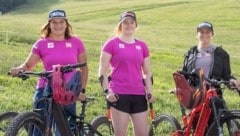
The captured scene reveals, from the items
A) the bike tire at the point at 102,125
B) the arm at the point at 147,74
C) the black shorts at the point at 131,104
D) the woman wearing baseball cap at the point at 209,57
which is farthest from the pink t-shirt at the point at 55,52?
the woman wearing baseball cap at the point at 209,57

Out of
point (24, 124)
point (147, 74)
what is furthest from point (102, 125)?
point (24, 124)

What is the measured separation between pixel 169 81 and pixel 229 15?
49.0m

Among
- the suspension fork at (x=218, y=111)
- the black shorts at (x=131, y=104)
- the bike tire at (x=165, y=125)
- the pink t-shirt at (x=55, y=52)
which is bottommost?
the bike tire at (x=165, y=125)

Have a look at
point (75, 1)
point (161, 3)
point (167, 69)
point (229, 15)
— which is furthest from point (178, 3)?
point (167, 69)

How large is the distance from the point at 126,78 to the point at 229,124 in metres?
1.46

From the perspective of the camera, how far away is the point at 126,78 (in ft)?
24.3

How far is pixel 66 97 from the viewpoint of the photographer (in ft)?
22.0

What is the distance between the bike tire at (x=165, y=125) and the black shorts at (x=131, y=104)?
146cm

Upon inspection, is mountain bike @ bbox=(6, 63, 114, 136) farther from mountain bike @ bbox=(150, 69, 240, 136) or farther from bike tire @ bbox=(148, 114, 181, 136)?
bike tire @ bbox=(148, 114, 181, 136)

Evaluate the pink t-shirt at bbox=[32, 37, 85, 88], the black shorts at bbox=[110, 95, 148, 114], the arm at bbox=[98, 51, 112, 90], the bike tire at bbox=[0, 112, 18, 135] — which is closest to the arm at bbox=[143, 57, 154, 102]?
the black shorts at bbox=[110, 95, 148, 114]

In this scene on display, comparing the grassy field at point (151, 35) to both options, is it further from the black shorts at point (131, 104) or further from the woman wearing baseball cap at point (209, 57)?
the black shorts at point (131, 104)

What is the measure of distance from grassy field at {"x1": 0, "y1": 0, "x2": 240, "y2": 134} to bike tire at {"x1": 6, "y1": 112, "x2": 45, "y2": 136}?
4.53 meters

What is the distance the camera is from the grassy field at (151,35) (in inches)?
528

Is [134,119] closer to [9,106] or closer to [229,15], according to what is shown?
[9,106]
